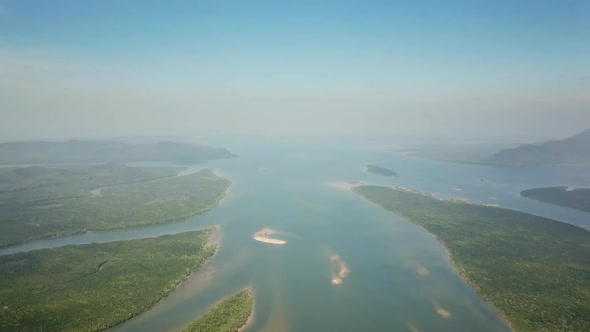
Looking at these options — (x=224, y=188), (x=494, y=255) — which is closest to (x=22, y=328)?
(x=494, y=255)

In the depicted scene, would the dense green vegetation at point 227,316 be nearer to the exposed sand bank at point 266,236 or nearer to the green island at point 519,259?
the exposed sand bank at point 266,236

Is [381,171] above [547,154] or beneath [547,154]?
beneath

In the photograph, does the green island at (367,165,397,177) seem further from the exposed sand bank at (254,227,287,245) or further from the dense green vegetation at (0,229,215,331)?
the dense green vegetation at (0,229,215,331)

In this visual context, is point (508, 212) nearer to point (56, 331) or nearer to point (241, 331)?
point (241, 331)

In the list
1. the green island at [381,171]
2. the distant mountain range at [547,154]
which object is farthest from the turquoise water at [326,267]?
the distant mountain range at [547,154]

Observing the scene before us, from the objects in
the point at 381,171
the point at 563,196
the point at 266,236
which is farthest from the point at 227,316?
the point at 381,171

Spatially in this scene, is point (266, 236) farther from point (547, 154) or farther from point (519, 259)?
point (547, 154)
